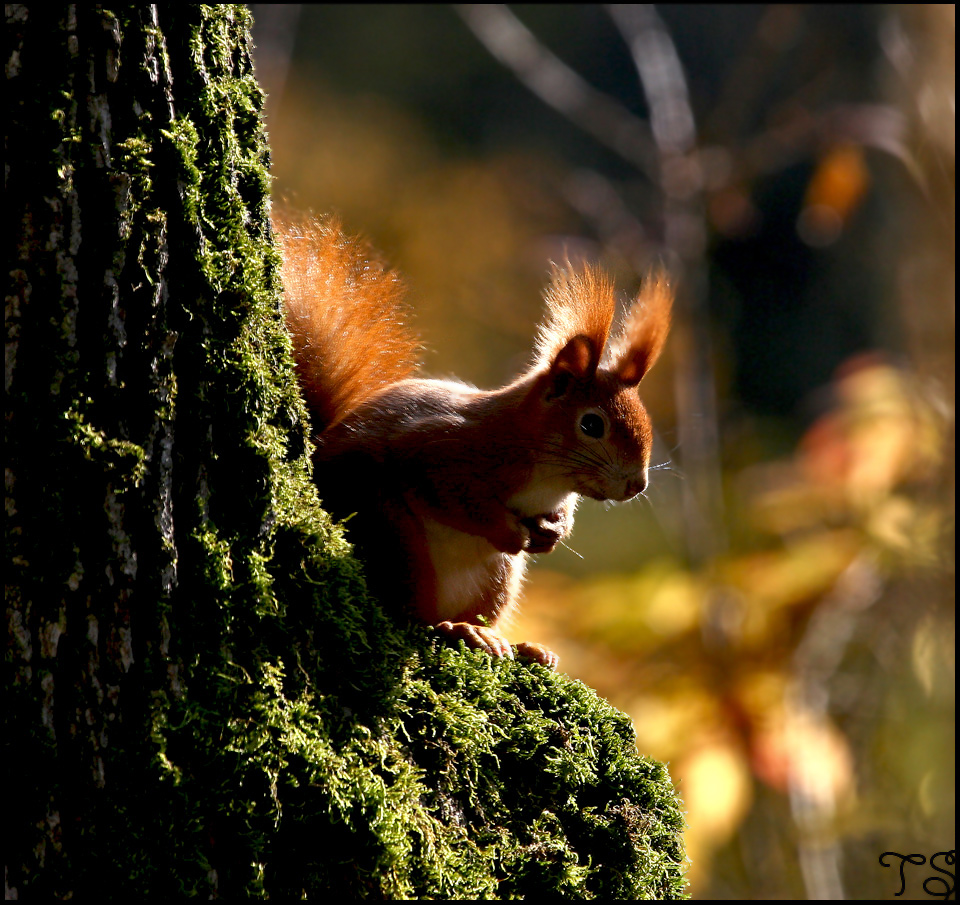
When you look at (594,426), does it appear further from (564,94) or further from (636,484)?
(564,94)

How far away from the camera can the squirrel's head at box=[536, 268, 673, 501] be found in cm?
177

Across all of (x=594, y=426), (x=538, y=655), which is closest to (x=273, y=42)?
(x=594, y=426)

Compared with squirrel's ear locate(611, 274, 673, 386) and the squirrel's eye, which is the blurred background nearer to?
squirrel's ear locate(611, 274, 673, 386)

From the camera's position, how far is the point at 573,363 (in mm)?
1801

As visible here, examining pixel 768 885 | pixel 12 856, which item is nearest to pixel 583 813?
pixel 12 856

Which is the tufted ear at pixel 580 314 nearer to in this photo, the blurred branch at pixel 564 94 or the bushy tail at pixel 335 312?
the bushy tail at pixel 335 312

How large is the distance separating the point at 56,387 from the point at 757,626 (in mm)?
2649

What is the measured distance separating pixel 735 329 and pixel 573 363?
15.9ft

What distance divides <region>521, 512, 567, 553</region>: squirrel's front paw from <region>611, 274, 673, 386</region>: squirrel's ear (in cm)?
33

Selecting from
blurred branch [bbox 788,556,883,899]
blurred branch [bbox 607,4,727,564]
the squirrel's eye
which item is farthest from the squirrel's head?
blurred branch [bbox 788,556,883,899]

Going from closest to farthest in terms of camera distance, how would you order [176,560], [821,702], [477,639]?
[176,560] → [477,639] → [821,702]

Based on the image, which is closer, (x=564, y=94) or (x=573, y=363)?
(x=573, y=363)

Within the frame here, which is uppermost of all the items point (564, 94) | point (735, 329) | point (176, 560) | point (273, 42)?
point (273, 42)

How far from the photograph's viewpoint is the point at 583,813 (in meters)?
1.29
